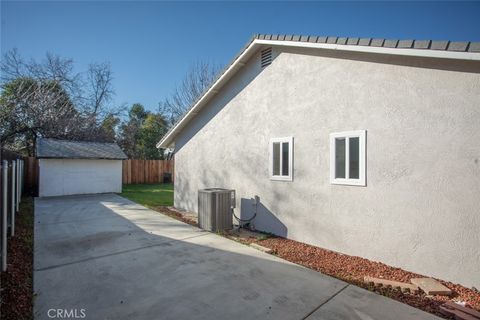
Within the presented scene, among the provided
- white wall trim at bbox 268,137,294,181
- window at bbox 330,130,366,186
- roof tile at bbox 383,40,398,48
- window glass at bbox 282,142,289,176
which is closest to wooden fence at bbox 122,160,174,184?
white wall trim at bbox 268,137,294,181

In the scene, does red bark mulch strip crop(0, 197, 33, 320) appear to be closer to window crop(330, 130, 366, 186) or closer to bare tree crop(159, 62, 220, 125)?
window crop(330, 130, 366, 186)

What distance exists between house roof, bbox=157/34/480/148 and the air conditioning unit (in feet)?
12.8

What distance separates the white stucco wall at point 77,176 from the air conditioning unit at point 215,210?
12.1 meters

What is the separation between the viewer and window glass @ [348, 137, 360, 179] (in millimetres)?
5762

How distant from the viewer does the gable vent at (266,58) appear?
7.96 meters

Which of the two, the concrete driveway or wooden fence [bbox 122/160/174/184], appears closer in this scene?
the concrete driveway

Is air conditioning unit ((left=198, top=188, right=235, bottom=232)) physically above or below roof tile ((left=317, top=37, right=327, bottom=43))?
below

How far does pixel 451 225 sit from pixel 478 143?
141 cm

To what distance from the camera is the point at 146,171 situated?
78.0ft

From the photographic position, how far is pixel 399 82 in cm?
512

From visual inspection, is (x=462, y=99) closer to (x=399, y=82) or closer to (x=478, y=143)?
(x=478, y=143)

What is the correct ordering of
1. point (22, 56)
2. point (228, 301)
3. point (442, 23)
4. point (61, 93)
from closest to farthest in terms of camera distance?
point (228, 301), point (442, 23), point (22, 56), point (61, 93)

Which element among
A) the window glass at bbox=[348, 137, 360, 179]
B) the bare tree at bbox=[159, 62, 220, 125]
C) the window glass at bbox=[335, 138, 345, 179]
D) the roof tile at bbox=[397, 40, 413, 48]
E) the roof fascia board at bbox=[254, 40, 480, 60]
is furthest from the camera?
the bare tree at bbox=[159, 62, 220, 125]

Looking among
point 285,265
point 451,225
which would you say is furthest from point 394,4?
point 285,265
